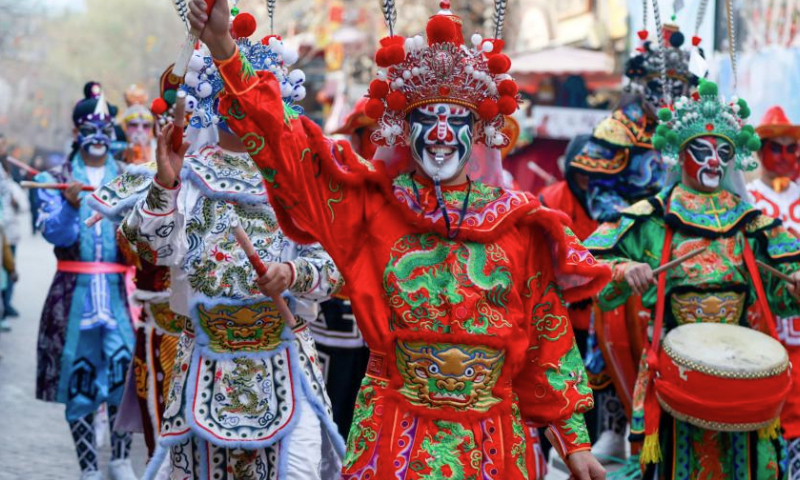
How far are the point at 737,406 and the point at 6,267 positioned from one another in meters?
9.94

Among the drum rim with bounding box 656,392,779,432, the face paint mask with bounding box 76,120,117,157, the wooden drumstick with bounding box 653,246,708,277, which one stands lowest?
the drum rim with bounding box 656,392,779,432

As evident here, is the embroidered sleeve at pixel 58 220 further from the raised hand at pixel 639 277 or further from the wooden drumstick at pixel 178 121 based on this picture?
the raised hand at pixel 639 277

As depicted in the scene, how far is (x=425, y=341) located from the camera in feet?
13.2

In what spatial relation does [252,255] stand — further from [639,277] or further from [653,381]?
[653,381]

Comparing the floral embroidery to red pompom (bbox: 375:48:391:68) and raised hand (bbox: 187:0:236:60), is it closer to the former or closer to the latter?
raised hand (bbox: 187:0:236:60)

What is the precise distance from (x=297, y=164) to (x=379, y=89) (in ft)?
1.69

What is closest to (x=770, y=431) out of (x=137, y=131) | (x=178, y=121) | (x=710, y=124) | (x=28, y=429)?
(x=710, y=124)

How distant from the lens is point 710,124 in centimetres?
640

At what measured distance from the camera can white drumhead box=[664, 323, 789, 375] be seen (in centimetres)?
579

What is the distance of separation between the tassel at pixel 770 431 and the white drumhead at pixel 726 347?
1.29ft

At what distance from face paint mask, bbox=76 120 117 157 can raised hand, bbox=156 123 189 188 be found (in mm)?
3095

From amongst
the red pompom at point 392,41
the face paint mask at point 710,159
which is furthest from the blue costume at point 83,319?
the red pompom at point 392,41

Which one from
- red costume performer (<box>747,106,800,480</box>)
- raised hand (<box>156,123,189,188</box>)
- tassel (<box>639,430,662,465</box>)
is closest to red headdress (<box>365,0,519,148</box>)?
raised hand (<box>156,123,189,188</box>)

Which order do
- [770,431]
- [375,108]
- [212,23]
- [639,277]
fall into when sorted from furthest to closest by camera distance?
[770,431], [639,277], [375,108], [212,23]
